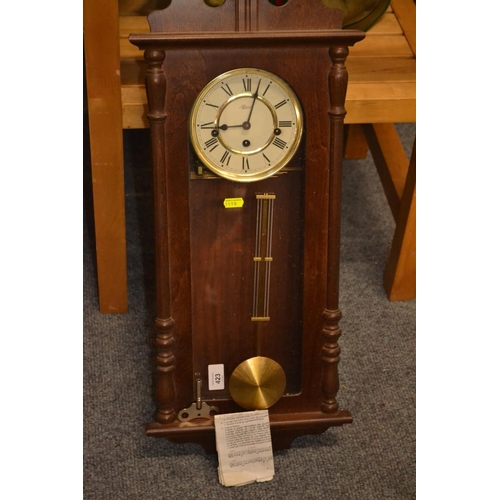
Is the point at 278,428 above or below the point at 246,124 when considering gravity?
below

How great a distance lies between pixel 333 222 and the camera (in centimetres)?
162

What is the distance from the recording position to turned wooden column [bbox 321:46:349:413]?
1526mm

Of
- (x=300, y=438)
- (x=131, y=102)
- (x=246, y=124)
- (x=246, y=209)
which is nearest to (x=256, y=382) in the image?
(x=300, y=438)

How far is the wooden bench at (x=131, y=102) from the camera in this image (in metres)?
1.82

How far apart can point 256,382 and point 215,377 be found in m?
0.09

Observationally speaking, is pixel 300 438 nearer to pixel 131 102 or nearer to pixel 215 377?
pixel 215 377

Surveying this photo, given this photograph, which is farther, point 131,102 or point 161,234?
point 131,102

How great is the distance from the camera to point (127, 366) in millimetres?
2012

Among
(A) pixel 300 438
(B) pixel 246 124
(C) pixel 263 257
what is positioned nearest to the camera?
(B) pixel 246 124

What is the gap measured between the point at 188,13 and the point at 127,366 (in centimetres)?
92

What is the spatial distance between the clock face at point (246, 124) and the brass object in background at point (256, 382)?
0.40 meters

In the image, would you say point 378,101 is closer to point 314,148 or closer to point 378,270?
point 314,148

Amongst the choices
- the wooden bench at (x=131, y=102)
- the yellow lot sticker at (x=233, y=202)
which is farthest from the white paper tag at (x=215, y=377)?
the wooden bench at (x=131, y=102)

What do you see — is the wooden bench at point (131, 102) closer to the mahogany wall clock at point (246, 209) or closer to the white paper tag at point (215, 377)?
the mahogany wall clock at point (246, 209)
